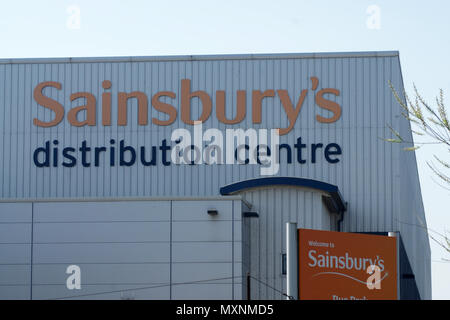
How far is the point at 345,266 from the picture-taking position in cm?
1823

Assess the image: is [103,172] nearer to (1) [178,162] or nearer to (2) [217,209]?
(1) [178,162]

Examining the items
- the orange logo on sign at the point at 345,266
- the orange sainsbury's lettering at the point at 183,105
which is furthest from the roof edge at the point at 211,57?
the orange logo on sign at the point at 345,266

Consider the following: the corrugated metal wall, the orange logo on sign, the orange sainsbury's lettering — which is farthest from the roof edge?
the orange logo on sign

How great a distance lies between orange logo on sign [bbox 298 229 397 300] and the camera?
17781 millimetres

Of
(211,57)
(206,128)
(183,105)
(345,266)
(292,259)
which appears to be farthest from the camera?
(211,57)

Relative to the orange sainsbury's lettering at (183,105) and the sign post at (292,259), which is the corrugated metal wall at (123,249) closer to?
the orange sainsbury's lettering at (183,105)

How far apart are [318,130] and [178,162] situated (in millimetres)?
5531

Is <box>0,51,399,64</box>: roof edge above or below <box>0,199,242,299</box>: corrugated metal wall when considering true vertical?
above

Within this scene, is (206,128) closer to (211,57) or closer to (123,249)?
(211,57)

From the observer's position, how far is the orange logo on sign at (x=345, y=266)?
17.8m

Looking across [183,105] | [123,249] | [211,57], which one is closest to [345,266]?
[123,249]

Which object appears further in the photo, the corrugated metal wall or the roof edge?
the roof edge

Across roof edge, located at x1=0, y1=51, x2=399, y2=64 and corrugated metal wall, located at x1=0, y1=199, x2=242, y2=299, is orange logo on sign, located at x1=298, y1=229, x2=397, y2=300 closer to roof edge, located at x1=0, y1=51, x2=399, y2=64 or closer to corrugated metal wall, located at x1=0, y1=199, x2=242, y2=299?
corrugated metal wall, located at x1=0, y1=199, x2=242, y2=299

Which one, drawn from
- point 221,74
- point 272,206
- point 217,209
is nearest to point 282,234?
point 272,206
